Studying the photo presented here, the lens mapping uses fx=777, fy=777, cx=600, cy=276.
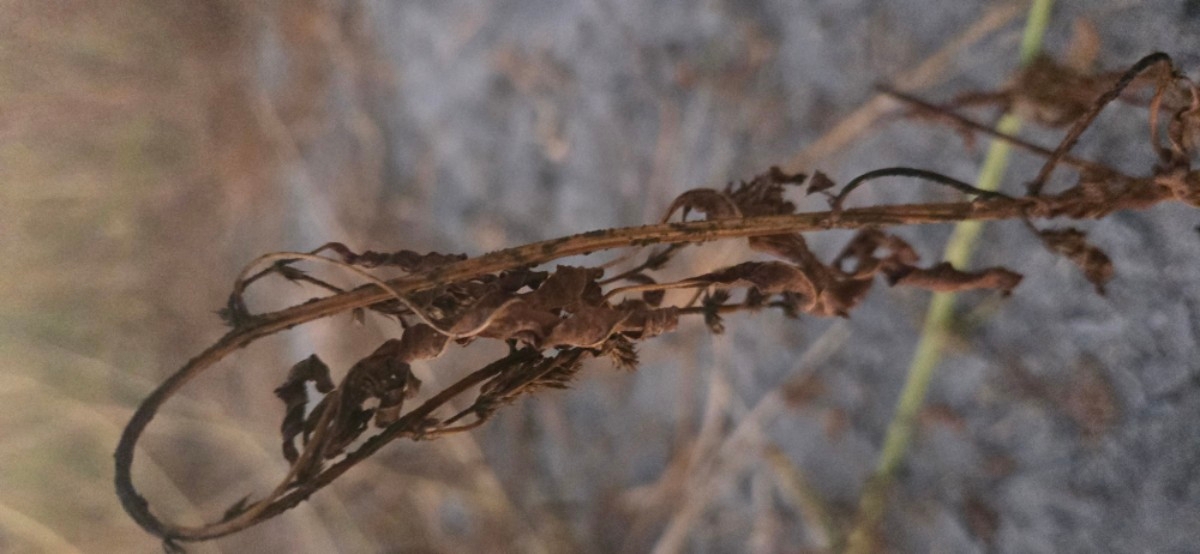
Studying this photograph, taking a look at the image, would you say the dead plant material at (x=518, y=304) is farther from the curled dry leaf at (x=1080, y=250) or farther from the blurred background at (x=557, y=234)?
the blurred background at (x=557, y=234)

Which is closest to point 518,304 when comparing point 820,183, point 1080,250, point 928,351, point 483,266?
point 483,266

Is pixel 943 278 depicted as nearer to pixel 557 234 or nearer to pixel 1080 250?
pixel 1080 250

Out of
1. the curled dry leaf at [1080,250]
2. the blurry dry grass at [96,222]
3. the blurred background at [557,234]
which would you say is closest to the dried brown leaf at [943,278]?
the curled dry leaf at [1080,250]

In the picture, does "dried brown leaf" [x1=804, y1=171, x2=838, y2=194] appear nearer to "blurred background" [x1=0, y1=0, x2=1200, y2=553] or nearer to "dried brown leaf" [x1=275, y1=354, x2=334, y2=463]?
"dried brown leaf" [x1=275, y1=354, x2=334, y2=463]

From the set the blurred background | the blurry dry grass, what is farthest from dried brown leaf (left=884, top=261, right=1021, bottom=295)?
the blurry dry grass

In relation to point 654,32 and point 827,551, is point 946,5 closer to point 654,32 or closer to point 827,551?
point 654,32
